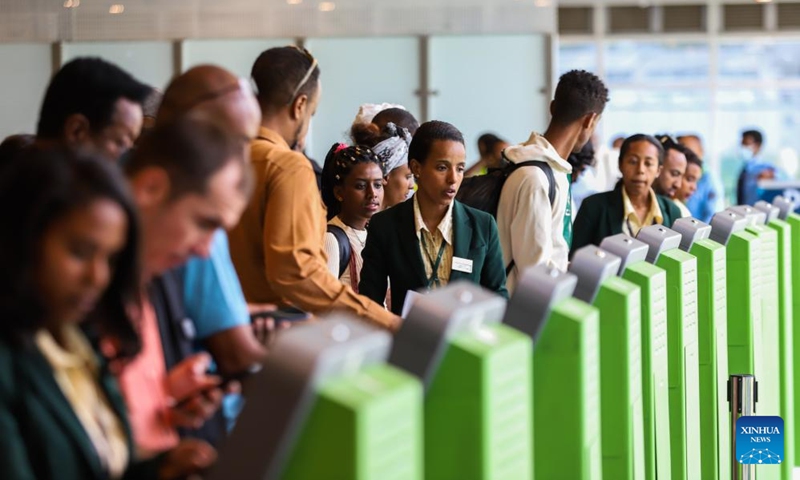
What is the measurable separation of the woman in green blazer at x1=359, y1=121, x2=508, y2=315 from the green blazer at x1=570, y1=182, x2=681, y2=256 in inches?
75.4

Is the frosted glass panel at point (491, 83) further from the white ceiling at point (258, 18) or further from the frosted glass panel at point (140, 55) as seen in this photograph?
the frosted glass panel at point (140, 55)

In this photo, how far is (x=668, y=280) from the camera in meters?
3.62

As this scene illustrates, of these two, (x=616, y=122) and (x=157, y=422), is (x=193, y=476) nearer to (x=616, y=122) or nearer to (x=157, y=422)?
(x=157, y=422)

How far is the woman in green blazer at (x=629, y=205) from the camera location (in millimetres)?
6223

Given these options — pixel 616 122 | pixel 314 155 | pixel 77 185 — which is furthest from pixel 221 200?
pixel 616 122

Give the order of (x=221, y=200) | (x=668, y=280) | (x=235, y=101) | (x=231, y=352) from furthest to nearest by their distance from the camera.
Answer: (x=668, y=280) → (x=235, y=101) → (x=231, y=352) → (x=221, y=200)

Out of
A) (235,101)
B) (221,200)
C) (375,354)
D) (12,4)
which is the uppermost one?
(12,4)

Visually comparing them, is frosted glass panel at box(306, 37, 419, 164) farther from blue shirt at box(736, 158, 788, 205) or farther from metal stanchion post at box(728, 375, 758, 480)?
metal stanchion post at box(728, 375, 758, 480)

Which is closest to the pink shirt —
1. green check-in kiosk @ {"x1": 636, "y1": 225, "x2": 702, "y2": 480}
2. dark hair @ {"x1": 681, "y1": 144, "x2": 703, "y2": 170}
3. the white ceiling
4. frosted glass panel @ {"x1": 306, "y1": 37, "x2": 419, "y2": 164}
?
green check-in kiosk @ {"x1": 636, "y1": 225, "x2": 702, "y2": 480}

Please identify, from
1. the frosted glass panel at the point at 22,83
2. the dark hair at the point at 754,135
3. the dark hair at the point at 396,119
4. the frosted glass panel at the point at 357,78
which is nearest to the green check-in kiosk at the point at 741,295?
the dark hair at the point at 396,119

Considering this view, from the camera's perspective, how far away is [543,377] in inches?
100

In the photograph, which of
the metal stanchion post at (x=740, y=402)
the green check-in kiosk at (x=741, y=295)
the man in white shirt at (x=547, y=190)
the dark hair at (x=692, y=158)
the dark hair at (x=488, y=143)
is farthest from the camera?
the dark hair at (x=488, y=143)

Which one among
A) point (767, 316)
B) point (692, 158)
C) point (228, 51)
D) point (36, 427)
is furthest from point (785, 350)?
point (228, 51)

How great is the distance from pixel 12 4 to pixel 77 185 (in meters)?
12.4
